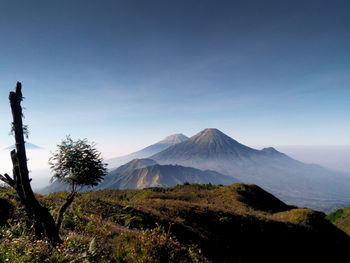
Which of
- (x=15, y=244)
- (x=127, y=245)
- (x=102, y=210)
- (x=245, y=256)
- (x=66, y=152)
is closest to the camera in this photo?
(x=15, y=244)

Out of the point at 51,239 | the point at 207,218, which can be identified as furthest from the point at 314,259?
the point at 51,239

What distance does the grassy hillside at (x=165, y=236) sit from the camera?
21.4ft

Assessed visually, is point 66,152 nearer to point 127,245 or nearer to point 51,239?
point 51,239

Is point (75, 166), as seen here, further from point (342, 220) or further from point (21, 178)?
point (342, 220)

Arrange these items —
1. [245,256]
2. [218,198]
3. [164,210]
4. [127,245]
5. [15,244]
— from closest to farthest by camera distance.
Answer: [15,244] < [127,245] < [245,256] < [164,210] < [218,198]

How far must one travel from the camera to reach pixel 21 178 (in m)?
9.29

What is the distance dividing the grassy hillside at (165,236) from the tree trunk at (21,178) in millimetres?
700

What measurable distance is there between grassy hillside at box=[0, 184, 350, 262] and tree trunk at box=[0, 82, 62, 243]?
2.30ft

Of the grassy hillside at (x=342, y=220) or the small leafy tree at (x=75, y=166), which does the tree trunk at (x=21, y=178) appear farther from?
the grassy hillside at (x=342, y=220)

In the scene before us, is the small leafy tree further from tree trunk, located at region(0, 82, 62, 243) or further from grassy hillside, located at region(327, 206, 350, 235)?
grassy hillside, located at region(327, 206, 350, 235)

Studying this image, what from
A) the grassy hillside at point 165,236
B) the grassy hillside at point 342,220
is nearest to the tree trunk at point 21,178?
the grassy hillside at point 165,236

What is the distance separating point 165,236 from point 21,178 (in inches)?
335

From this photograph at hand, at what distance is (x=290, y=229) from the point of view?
21875 mm

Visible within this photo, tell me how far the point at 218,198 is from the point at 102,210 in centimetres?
2822
